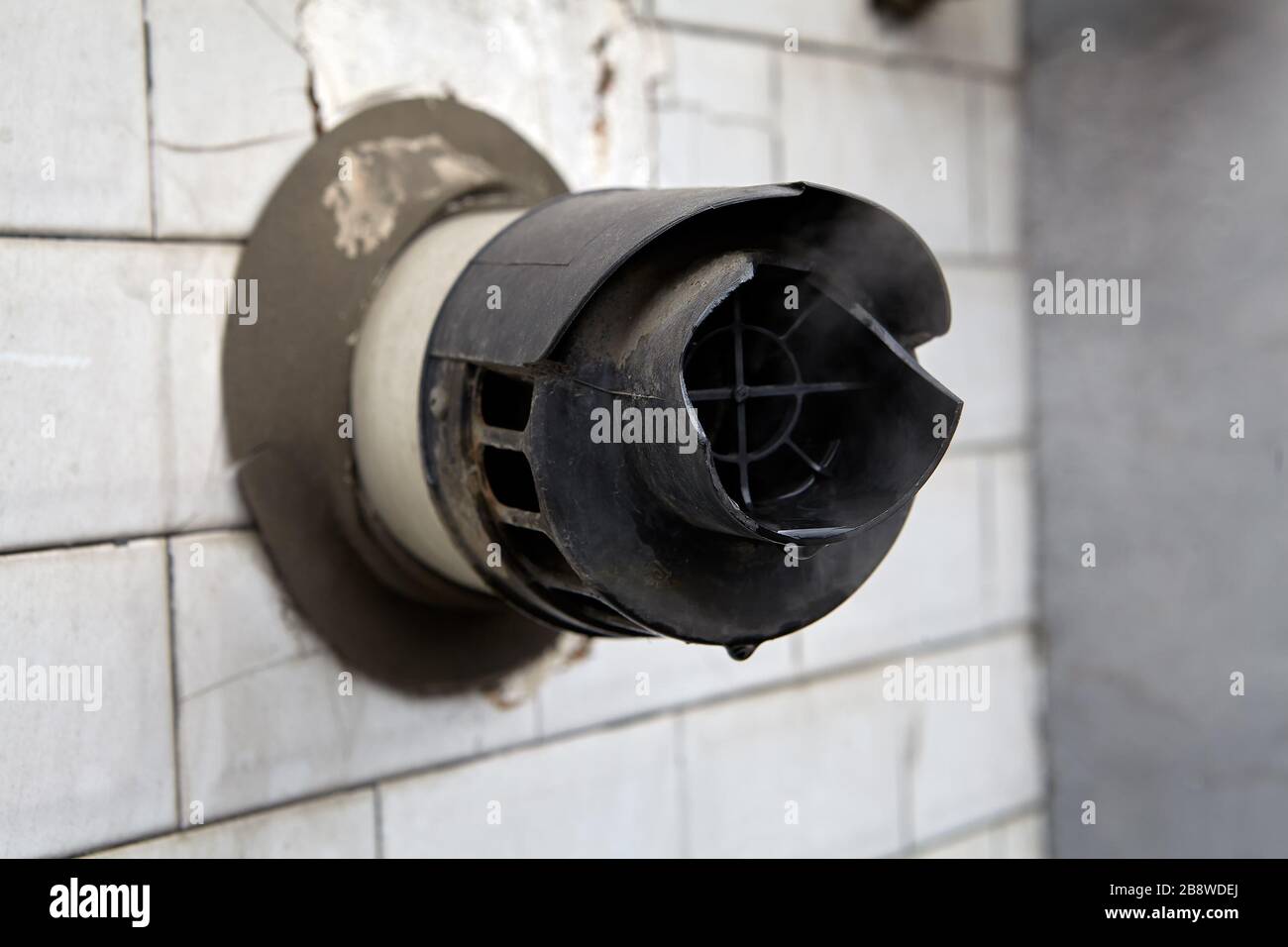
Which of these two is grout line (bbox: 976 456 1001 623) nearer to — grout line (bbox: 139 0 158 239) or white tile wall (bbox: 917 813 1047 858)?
white tile wall (bbox: 917 813 1047 858)

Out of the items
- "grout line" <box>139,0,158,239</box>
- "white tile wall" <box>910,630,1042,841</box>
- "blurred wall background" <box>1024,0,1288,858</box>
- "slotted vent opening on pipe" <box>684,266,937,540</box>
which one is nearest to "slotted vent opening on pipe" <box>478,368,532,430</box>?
"slotted vent opening on pipe" <box>684,266,937,540</box>

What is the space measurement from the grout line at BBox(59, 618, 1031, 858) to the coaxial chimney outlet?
0.28 meters

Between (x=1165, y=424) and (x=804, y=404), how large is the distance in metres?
1.69

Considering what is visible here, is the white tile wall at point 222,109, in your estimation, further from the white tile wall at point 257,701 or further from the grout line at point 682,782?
the grout line at point 682,782

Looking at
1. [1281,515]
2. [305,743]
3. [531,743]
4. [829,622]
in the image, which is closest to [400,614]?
[305,743]

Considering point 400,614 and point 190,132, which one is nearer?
point 190,132

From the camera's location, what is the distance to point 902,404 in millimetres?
1545

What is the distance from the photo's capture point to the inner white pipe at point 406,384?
71.1 inches

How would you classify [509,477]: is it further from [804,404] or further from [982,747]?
[982,747]

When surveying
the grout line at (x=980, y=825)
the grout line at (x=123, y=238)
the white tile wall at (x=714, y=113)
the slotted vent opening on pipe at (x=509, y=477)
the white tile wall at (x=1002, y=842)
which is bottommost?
the white tile wall at (x=1002, y=842)

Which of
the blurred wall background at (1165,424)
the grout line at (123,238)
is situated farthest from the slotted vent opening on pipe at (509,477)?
the blurred wall background at (1165,424)

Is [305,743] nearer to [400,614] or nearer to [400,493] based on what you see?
[400,614]

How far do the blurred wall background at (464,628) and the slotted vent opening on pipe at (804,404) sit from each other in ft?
2.89
